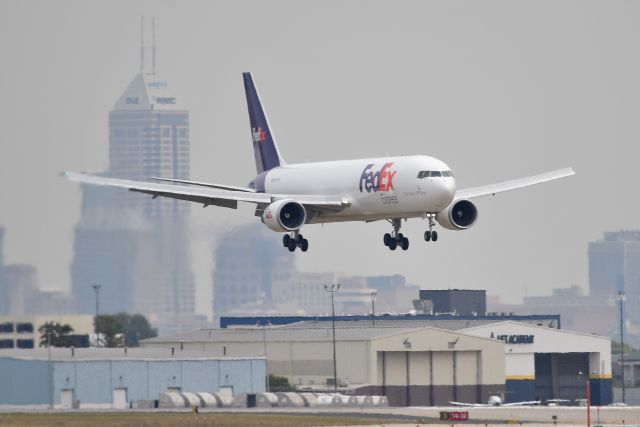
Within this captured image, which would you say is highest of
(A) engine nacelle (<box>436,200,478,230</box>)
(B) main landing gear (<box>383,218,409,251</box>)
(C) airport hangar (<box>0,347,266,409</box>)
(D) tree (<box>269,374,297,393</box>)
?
(A) engine nacelle (<box>436,200,478,230</box>)

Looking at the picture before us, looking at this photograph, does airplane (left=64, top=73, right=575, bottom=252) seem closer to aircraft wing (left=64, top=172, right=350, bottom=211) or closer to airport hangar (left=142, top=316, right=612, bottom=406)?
aircraft wing (left=64, top=172, right=350, bottom=211)

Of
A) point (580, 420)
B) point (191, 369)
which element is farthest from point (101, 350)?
point (580, 420)

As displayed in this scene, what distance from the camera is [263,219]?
341 feet

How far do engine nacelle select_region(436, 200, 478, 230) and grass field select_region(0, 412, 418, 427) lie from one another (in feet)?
52.5

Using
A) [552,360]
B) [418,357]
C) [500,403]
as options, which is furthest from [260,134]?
[552,360]

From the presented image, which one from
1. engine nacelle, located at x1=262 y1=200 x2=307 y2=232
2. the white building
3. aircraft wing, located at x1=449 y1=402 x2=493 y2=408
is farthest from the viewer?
the white building

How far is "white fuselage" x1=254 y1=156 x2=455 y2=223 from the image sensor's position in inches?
3868

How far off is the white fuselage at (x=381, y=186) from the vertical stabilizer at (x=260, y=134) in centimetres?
834

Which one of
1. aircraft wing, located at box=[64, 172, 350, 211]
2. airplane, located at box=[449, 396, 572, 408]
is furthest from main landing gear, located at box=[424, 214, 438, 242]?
airplane, located at box=[449, 396, 572, 408]

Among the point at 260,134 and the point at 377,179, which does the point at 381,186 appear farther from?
the point at 260,134

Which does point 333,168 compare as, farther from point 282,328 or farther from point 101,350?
point 282,328

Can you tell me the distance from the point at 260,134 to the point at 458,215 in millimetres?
21920

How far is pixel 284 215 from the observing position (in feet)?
340

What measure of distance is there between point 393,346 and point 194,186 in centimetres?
5729
